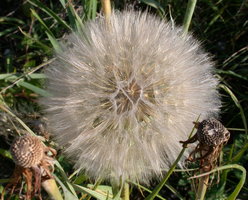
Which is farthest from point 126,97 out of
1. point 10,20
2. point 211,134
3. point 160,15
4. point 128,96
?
point 10,20

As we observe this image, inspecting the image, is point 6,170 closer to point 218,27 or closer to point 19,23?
point 19,23

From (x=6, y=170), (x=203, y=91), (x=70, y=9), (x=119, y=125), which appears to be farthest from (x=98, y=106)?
(x=6, y=170)

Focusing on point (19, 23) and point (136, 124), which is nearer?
point (136, 124)

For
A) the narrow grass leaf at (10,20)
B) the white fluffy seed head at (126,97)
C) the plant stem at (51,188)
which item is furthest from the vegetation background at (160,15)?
the plant stem at (51,188)

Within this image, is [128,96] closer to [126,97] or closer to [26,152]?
[126,97]

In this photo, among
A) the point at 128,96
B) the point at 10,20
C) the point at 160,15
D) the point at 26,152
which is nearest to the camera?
the point at 26,152

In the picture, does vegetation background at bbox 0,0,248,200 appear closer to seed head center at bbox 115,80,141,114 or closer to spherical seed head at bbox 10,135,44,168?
seed head center at bbox 115,80,141,114
